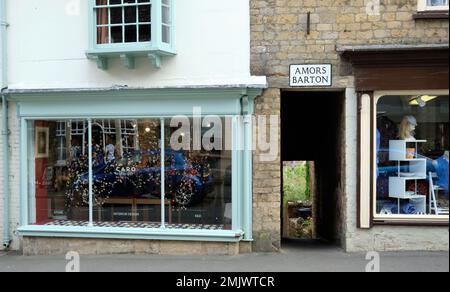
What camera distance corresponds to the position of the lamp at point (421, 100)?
8234mm

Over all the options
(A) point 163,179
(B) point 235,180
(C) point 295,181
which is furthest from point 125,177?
(C) point 295,181

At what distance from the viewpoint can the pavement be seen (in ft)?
24.5

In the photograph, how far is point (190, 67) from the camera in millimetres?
8422

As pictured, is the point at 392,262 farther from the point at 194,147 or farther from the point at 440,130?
the point at 194,147

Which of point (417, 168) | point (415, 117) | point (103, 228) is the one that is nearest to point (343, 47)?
point (415, 117)

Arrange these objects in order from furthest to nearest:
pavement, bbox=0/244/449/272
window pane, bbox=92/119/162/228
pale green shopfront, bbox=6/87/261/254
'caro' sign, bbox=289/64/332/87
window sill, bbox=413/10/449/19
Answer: window pane, bbox=92/119/162/228, pale green shopfront, bbox=6/87/261/254, 'caro' sign, bbox=289/64/332/87, window sill, bbox=413/10/449/19, pavement, bbox=0/244/449/272

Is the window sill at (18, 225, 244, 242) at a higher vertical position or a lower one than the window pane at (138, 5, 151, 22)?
lower

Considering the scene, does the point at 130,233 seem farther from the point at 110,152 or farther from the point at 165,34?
the point at 165,34

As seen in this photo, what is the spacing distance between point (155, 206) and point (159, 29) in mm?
3023

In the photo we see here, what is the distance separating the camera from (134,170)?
8.95 meters

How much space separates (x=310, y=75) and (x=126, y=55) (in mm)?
3020

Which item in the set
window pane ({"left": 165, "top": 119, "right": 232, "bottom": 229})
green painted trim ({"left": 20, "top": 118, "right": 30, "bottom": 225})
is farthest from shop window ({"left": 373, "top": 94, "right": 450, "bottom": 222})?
green painted trim ({"left": 20, "top": 118, "right": 30, "bottom": 225})

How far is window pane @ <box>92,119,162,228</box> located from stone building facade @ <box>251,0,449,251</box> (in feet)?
5.98

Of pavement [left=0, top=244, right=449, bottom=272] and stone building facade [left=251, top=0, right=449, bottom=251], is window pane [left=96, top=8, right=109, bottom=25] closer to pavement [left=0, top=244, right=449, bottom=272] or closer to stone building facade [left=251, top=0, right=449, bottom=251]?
stone building facade [left=251, top=0, right=449, bottom=251]
